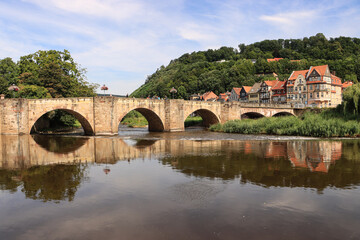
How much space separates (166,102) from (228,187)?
33.2 metres

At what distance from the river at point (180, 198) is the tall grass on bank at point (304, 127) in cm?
1733

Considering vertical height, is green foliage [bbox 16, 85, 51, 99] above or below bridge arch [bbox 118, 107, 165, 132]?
above

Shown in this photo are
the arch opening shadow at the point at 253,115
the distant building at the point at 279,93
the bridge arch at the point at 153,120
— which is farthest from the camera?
the distant building at the point at 279,93

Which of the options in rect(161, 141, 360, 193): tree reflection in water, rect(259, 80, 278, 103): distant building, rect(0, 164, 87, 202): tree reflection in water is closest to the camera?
rect(0, 164, 87, 202): tree reflection in water

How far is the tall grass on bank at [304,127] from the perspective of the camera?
34531 millimetres

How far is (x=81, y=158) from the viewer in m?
19.4

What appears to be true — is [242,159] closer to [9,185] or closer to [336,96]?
Answer: [9,185]

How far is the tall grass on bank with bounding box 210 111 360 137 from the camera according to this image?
34531 mm

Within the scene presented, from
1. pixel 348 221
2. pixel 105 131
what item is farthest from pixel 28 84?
pixel 348 221

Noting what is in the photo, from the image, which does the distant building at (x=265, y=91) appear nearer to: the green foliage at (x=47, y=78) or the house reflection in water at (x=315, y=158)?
the green foliage at (x=47, y=78)

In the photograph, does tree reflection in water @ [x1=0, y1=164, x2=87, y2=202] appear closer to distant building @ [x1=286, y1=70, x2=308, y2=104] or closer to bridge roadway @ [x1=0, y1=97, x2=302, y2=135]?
bridge roadway @ [x1=0, y1=97, x2=302, y2=135]

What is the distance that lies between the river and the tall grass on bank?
56.9 ft

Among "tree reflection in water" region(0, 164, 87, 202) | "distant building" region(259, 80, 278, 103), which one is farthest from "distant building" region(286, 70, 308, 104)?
"tree reflection in water" region(0, 164, 87, 202)

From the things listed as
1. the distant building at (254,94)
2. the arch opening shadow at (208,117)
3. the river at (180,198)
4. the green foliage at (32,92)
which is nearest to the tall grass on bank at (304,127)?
the arch opening shadow at (208,117)
